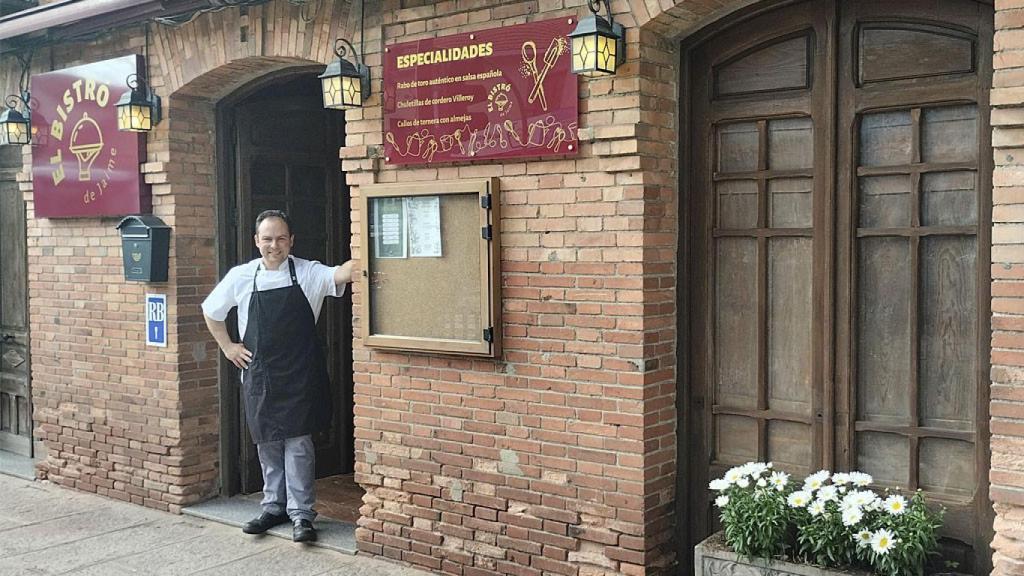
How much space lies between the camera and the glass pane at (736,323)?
5.30m

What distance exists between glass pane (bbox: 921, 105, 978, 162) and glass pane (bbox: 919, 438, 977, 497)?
48.1 inches

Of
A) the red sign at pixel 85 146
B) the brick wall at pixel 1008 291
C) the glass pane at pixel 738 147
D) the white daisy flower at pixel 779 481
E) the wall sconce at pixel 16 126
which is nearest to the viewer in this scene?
the brick wall at pixel 1008 291

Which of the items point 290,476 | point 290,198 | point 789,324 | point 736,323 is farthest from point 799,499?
point 290,198

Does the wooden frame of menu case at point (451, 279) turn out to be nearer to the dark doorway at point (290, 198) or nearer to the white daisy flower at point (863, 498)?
the dark doorway at point (290, 198)

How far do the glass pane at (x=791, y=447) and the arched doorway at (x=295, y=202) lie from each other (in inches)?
124

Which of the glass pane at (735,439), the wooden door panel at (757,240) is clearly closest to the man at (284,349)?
the wooden door panel at (757,240)

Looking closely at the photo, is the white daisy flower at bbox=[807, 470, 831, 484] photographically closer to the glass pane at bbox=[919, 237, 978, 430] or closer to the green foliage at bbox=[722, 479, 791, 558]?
the green foliage at bbox=[722, 479, 791, 558]

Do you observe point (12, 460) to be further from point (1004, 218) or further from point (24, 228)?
point (1004, 218)

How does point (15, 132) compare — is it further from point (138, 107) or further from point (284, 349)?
point (284, 349)

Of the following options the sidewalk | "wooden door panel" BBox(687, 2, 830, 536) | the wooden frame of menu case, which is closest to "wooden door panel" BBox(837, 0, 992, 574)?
"wooden door panel" BBox(687, 2, 830, 536)

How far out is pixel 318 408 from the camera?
22.5ft

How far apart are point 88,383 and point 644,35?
516 cm

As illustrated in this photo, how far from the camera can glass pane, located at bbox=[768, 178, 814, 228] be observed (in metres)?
5.09

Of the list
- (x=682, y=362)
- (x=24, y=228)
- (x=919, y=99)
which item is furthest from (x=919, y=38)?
(x=24, y=228)
